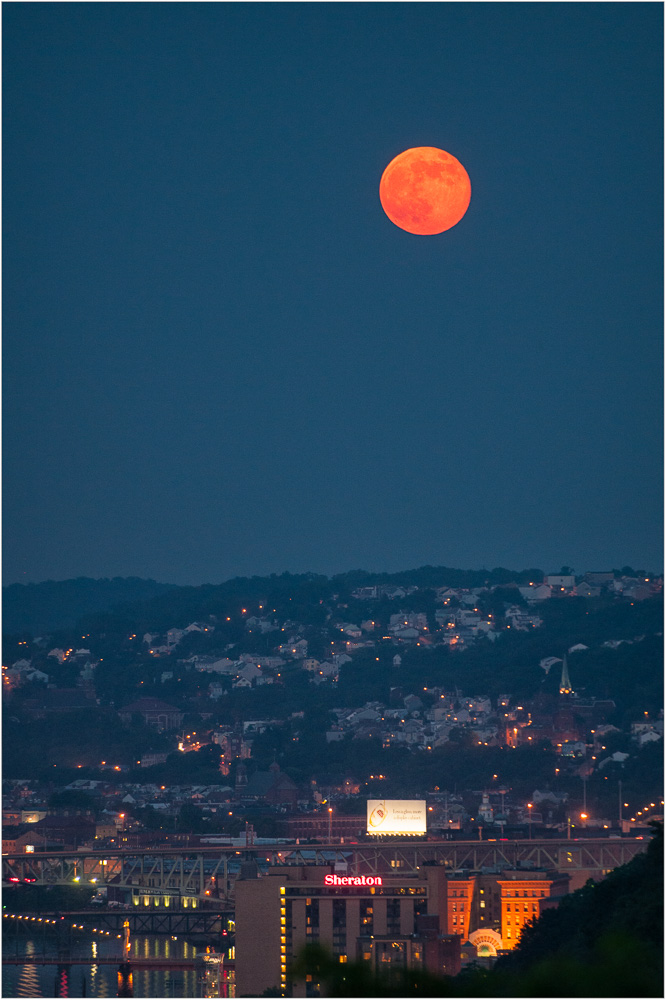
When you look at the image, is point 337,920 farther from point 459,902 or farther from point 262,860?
point 262,860

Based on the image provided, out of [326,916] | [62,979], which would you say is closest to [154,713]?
[62,979]

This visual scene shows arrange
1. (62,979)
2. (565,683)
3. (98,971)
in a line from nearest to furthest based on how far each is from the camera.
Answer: (62,979) < (98,971) < (565,683)

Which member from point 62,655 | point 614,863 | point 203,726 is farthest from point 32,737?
point 614,863

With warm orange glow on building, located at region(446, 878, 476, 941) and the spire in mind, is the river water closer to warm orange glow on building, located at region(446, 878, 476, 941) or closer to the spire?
warm orange glow on building, located at region(446, 878, 476, 941)

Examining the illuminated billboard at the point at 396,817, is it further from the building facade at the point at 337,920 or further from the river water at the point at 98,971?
the building facade at the point at 337,920

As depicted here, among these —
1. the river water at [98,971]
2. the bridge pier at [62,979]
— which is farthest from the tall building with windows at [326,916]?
the bridge pier at [62,979]

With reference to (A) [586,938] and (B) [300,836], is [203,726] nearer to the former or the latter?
(B) [300,836]
